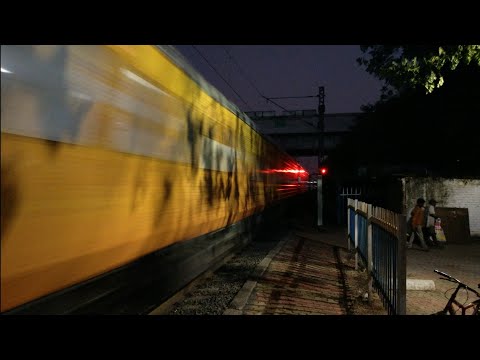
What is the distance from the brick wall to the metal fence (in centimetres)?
724

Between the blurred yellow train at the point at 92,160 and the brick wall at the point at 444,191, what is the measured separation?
32.4ft

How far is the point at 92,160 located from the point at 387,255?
11.7ft

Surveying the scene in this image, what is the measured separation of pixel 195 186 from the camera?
5.34 metres

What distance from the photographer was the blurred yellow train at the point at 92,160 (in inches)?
97.0

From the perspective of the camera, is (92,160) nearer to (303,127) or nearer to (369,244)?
(369,244)

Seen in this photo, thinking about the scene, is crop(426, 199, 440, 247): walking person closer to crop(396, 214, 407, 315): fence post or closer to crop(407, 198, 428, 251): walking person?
crop(407, 198, 428, 251): walking person

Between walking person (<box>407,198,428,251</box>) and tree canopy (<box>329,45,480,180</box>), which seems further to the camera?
A: tree canopy (<box>329,45,480,180</box>)

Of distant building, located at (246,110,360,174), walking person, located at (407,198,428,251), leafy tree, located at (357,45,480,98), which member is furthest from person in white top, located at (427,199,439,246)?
distant building, located at (246,110,360,174)

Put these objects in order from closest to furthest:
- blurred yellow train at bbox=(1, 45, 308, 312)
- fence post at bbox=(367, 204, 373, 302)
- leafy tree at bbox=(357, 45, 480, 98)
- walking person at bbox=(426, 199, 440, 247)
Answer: blurred yellow train at bbox=(1, 45, 308, 312), fence post at bbox=(367, 204, 373, 302), leafy tree at bbox=(357, 45, 480, 98), walking person at bbox=(426, 199, 440, 247)

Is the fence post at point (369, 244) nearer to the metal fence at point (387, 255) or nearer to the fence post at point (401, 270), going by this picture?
the metal fence at point (387, 255)

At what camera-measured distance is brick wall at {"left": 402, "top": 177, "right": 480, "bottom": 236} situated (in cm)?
1342
